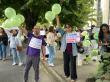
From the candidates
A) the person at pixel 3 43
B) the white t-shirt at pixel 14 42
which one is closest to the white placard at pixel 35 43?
the white t-shirt at pixel 14 42

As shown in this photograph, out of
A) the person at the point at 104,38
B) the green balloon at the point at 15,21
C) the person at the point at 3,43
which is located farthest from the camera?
the person at the point at 3,43

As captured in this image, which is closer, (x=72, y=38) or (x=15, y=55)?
(x=72, y=38)

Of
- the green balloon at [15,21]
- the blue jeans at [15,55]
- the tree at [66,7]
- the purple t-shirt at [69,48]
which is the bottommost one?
the blue jeans at [15,55]

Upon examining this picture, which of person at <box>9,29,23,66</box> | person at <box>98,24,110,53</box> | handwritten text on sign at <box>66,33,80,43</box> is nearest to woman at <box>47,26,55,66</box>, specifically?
person at <box>9,29,23,66</box>

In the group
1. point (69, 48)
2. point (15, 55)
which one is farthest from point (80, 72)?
point (15, 55)

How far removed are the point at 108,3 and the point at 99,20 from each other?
2.64 meters

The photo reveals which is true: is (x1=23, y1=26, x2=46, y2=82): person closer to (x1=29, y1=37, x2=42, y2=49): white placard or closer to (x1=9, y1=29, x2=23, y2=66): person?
(x1=29, y1=37, x2=42, y2=49): white placard

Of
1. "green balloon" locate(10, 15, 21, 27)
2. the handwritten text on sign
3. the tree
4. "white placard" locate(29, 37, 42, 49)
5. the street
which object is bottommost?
the street

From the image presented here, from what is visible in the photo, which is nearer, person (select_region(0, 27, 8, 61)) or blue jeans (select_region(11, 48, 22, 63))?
blue jeans (select_region(11, 48, 22, 63))

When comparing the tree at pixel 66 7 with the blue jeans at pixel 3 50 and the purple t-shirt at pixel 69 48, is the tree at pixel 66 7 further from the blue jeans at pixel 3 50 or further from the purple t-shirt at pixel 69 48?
the purple t-shirt at pixel 69 48

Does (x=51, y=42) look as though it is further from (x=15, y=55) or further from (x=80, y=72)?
(x=80, y=72)

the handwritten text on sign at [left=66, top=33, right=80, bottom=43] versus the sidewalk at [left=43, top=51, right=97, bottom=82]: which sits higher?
the handwritten text on sign at [left=66, top=33, right=80, bottom=43]

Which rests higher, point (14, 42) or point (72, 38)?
point (72, 38)

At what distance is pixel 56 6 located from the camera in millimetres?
12594
